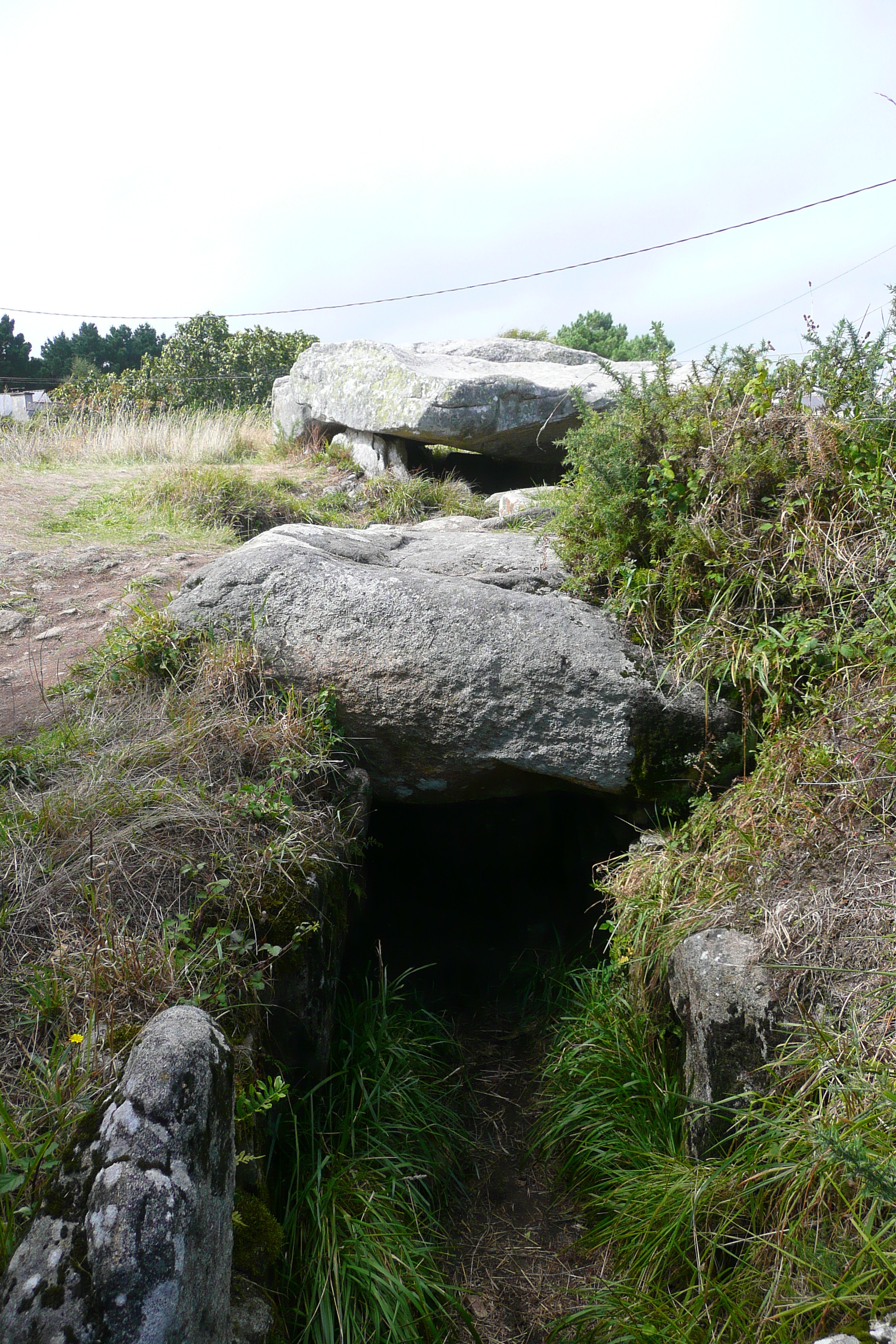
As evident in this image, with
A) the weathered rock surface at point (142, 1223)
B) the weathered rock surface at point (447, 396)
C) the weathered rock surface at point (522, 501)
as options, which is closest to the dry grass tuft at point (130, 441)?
the weathered rock surface at point (447, 396)

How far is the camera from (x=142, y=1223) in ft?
5.21

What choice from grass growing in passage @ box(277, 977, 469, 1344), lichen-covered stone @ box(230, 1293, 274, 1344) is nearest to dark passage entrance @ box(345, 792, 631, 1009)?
grass growing in passage @ box(277, 977, 469, 1344)

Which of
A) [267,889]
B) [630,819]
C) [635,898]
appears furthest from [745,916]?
A: [267,889]

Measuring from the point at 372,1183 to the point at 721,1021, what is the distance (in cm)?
137

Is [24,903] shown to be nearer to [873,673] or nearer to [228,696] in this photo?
[228,696]

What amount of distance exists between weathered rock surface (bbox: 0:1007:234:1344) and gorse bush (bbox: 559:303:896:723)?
8.71 ft

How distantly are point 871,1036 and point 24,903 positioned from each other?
8.77 feet

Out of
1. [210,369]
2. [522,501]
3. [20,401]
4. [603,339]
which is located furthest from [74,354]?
[522,501]

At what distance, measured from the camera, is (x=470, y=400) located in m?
8.50

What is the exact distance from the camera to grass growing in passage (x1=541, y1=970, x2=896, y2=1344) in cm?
200

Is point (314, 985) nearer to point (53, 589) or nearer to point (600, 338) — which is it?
point (53, 589)

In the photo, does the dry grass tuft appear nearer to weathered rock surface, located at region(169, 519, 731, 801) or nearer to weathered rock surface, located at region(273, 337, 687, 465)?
weathered rock surface, located at region(273, 337, 687, 465)

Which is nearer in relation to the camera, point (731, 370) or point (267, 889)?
point (267, 889)

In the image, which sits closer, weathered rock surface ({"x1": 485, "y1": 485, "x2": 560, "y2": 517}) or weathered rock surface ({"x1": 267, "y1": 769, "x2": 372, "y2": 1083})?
weathered rock surface ({"x1": 267, "y1": 769, "x2": 372, "y2": 1083})
